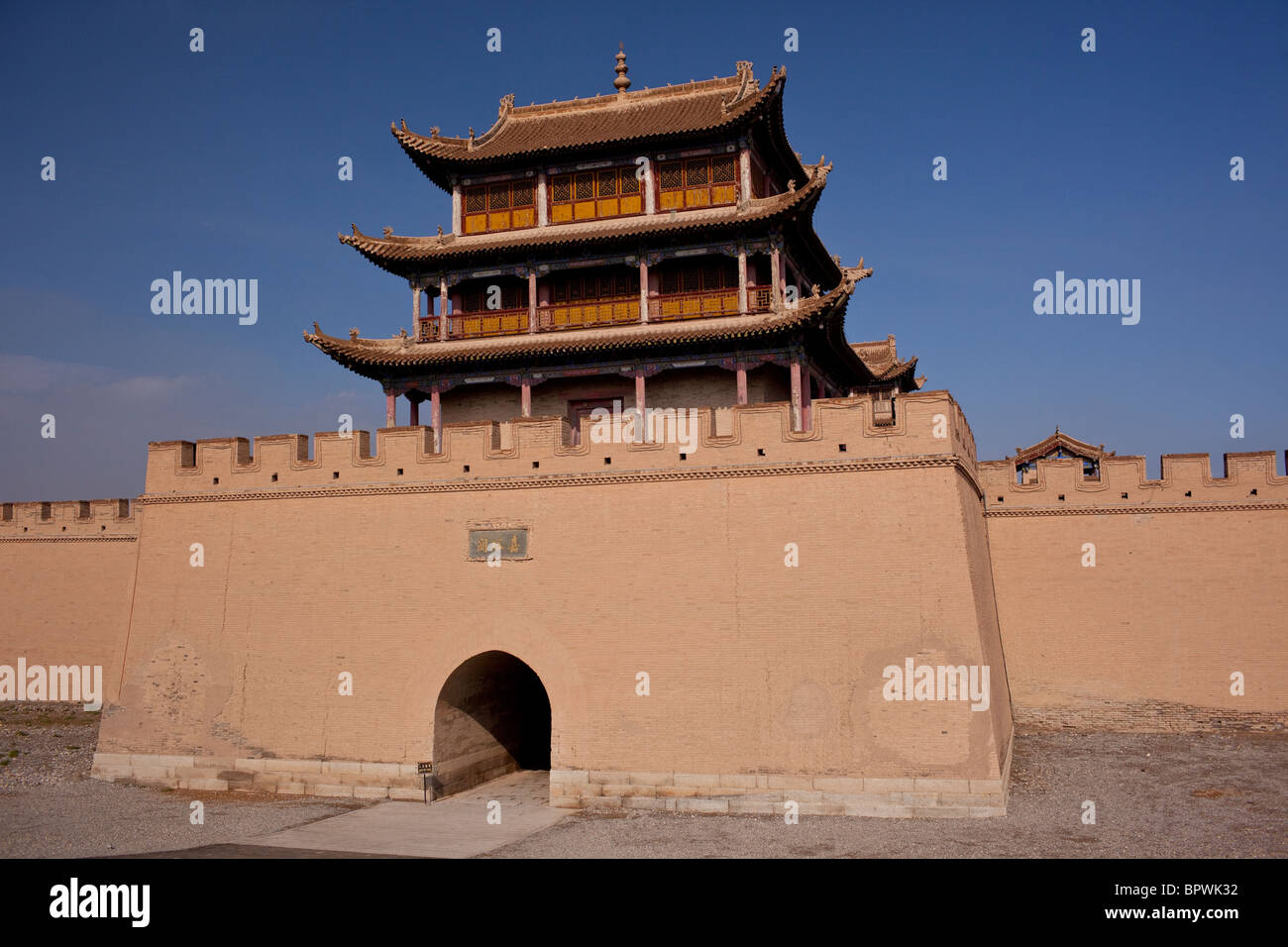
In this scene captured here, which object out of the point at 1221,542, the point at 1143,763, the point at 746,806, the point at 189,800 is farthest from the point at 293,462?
the point at 1221,542

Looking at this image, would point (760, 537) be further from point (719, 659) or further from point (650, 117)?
point (650, 117)

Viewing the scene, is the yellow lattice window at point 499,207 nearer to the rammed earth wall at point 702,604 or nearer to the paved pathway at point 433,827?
the rammed earth wall at point 702,604

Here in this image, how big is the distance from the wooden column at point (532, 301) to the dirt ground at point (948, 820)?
978 cm

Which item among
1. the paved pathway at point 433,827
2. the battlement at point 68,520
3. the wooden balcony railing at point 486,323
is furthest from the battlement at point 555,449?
the battlement at point 68,520

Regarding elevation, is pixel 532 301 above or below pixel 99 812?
above

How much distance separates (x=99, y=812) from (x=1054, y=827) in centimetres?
1272

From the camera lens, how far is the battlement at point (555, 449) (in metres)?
12.7

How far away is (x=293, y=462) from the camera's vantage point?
15.0 m

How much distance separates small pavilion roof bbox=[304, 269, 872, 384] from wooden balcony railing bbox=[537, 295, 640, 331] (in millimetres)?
199

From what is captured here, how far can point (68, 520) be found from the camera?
72.6 feet

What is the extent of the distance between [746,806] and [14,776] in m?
12.2

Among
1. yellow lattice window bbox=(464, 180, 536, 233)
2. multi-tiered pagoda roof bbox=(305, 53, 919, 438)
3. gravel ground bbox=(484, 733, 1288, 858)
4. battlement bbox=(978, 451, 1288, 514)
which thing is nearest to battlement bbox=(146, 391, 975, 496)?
battlement bbox=(978, 451, 1288, 514)

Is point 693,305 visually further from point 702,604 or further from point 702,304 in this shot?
point 702,604

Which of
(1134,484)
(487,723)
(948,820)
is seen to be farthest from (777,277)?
(948,820)
